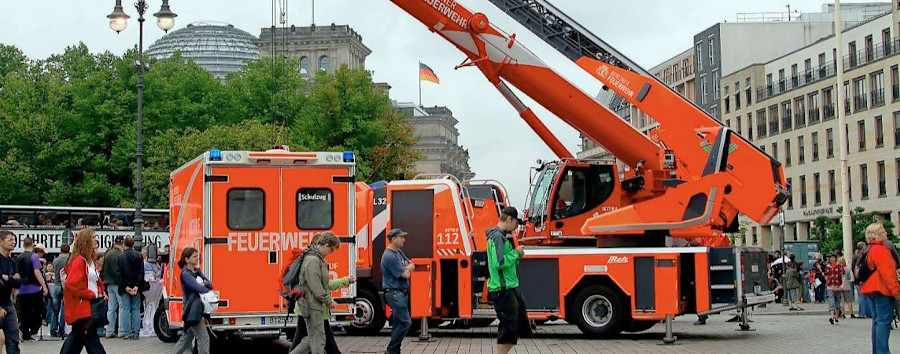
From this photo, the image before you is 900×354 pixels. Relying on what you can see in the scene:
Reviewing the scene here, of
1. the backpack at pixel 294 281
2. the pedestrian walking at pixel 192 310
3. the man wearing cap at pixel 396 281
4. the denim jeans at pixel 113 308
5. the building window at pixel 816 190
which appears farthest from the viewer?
the building window at pixel 816 190

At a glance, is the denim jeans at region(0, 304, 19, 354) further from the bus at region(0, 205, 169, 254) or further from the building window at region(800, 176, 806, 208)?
the building window at region(800, 176, 806, 208)

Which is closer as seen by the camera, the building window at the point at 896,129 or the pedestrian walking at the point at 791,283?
the pedestrian walking at the point at 791,283

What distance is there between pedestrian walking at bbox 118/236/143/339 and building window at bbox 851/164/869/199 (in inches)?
2270

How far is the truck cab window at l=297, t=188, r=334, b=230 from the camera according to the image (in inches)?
690

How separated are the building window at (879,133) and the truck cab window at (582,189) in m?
52.1

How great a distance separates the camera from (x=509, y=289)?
1374cm

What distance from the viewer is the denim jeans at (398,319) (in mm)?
15039

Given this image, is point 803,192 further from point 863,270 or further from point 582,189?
point 863,270

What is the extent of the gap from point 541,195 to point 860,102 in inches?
2130

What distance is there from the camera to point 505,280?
45.0 feet

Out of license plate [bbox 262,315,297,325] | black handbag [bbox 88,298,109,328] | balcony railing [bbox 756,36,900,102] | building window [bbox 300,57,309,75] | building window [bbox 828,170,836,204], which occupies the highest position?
building window [bbox 300,57,309,75]

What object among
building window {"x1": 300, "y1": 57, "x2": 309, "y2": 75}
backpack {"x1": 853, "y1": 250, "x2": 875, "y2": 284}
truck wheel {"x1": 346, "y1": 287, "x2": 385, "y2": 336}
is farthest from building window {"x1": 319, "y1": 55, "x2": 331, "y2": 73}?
backpack {"x1": 853, "y1": 250, "x2": 875, "y2": 284}

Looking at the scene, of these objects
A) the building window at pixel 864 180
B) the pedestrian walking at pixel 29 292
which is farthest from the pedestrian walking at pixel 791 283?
the building window at pixel 864 180

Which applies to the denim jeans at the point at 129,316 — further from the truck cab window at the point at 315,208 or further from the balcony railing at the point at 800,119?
the balcony railing at the point at 800,119
